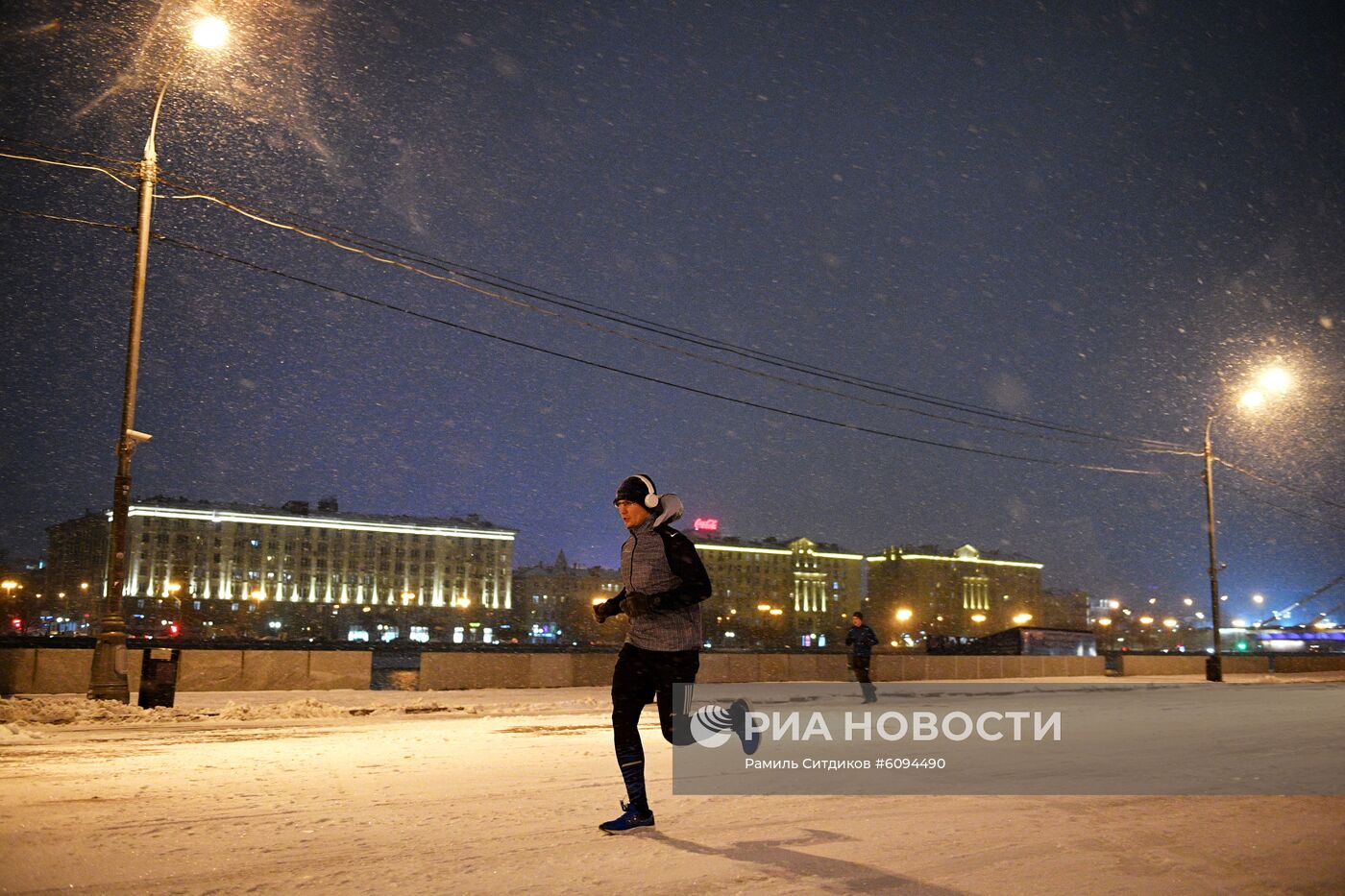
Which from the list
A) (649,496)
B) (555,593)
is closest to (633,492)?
(649,496)

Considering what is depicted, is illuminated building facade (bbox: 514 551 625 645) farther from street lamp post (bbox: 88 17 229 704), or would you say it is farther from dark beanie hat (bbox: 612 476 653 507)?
dark beanie hat (bbox: 612 476 653 507)

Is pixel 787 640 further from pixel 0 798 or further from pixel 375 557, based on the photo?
pixel 0 798

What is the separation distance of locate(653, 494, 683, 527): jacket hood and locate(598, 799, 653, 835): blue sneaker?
156 centimetres

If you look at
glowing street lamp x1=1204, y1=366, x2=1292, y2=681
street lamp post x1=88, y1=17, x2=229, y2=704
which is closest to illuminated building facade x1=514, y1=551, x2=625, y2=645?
glowing street lamp x1=1204, y1=366, x2=1292, y2=681

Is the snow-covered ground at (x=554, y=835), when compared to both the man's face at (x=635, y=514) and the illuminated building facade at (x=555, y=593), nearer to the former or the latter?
the man's face at (x=635, y=514)

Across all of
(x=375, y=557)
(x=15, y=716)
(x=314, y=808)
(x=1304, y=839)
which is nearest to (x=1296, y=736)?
(x=1304, y=839)

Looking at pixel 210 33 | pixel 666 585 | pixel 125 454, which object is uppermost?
pixel 210 33

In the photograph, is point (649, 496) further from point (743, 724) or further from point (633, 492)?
point (743, 724)

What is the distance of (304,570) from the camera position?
156625 mm

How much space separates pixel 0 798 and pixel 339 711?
30.0ft

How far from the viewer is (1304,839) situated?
235 inches

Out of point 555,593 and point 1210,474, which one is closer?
point 1210,474

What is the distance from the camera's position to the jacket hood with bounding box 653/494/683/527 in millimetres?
6000

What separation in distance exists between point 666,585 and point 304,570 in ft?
528
